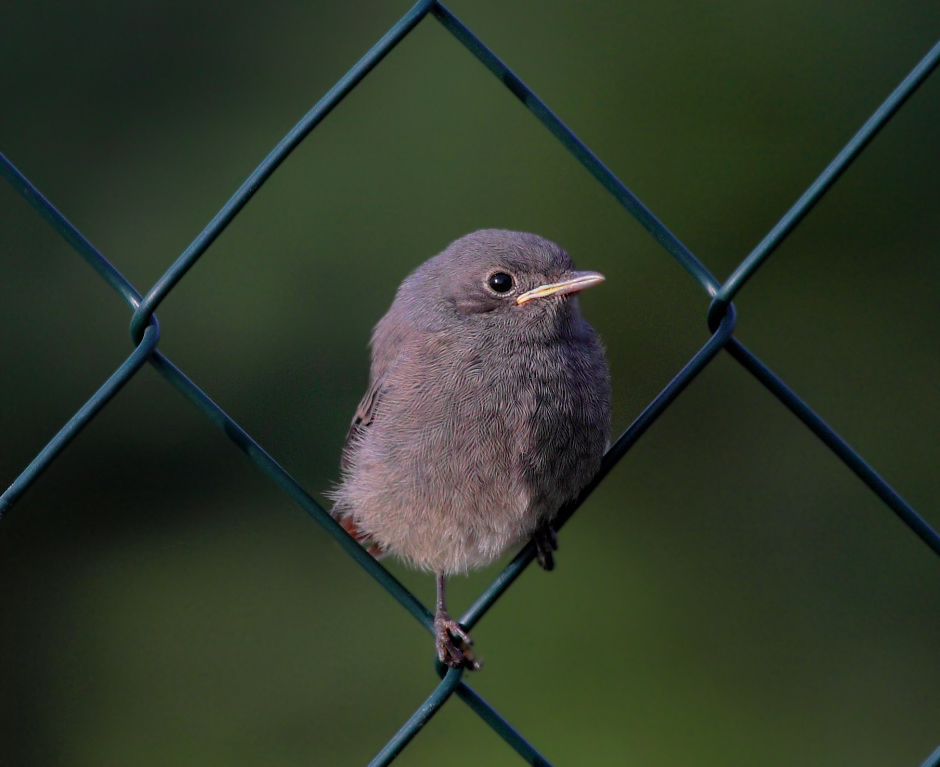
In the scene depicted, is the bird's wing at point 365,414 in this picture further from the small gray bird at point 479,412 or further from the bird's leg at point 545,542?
the bird's leg at point 545,542

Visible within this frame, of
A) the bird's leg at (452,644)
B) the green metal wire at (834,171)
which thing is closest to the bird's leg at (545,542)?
the bird's leg at (452,644)

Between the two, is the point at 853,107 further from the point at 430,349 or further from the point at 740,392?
the point at 430,349

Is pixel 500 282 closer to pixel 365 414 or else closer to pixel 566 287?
pixel 566 287

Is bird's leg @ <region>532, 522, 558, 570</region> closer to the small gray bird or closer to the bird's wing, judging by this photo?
the small gray bird

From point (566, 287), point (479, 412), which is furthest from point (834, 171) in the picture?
point (479, 412)

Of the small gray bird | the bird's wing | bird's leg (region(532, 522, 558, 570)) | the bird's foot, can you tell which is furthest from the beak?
the bird's foot

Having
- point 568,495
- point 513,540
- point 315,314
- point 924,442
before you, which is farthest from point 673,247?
point 924,442
